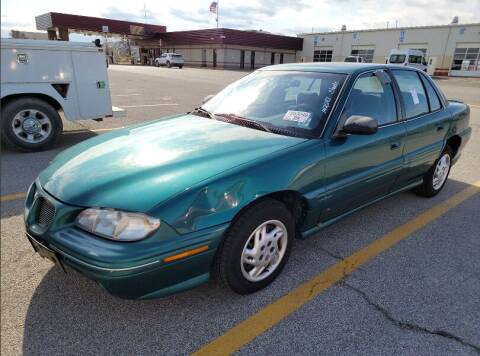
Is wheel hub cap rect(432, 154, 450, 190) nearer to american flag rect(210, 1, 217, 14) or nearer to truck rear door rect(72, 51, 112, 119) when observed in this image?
truck rear door rect(72, 51, 112, 119)

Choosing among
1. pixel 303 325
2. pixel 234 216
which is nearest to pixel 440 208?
pixel 303 325

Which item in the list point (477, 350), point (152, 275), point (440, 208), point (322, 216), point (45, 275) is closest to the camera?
point (152, 275)

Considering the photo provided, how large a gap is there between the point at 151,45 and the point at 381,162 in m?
62.7

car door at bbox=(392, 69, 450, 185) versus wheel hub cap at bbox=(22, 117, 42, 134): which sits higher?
car door at bbox=(392, 69, 450, 185)

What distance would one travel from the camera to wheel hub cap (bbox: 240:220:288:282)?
2.39m

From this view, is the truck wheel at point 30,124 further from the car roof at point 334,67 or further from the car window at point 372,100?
the car window at point 372,100

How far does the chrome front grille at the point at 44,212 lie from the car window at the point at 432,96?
3759mm

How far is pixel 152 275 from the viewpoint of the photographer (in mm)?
1938

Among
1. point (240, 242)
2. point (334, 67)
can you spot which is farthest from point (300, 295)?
point (334, 67)

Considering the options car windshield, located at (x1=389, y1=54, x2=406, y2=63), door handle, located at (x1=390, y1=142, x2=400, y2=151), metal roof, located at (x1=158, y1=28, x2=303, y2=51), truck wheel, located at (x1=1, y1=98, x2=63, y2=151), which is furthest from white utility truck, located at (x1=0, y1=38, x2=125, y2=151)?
metal roof, located at (x1=158, y1=28, x2=303, y2=51)

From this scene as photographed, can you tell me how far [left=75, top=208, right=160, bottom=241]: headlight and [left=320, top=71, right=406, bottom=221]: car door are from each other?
55.3 inches

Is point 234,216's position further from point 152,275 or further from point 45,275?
point 45,275

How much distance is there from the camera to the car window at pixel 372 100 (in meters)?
A: 3.00

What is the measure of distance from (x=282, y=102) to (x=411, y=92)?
1525mm
